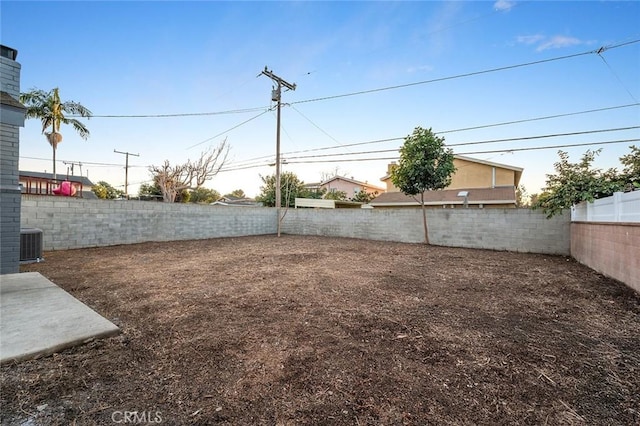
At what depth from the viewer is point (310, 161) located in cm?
1567

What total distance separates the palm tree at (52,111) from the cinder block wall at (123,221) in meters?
9.27

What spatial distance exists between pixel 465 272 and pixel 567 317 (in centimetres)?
222

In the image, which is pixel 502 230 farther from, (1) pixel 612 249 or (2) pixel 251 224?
(2) pixel 251 224

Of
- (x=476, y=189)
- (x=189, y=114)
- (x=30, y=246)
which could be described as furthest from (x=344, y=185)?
(x=30, y=246)

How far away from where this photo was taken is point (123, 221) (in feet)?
28.9

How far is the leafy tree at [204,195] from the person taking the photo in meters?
33.9

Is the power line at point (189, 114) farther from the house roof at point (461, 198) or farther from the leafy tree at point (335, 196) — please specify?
the leafy tree at point (335, 196)

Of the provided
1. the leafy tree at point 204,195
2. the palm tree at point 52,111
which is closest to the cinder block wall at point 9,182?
the palm tree at point 52,111

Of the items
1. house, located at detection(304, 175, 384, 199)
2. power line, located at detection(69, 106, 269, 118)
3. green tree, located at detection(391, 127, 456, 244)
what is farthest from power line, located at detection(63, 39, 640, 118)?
house, located at detection(304, 175, 384, 199)

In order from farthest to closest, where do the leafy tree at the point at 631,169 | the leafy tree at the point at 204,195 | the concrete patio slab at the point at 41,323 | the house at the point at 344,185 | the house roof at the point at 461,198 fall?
the leafy tree at the point at 204,195 < the house at the point at 344,185 < the house roof at the point at 461,198 < the leafy tree at the point at 631,169 < the concrete patio slab at the point at 41,323

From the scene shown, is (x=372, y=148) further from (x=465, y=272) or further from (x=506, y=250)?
(x=465, y=272)

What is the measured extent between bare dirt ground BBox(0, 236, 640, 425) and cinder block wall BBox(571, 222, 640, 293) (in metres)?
0.32

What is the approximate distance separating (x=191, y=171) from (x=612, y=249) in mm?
18780

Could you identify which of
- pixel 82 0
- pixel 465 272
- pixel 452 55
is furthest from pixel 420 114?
pixel 82 0
